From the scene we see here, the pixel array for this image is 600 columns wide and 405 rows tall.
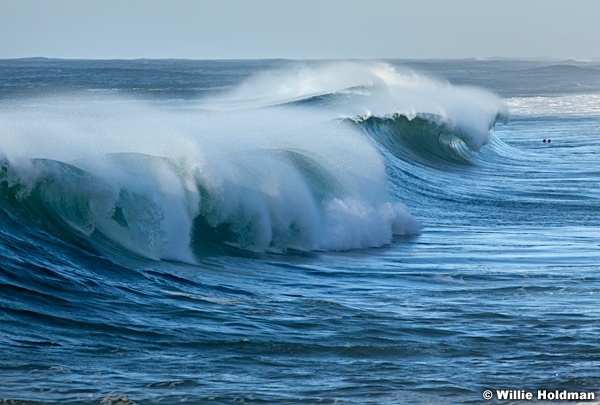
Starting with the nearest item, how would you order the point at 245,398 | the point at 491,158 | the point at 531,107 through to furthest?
the point at 245,398 → the point at 491,158 → the point at 531,107

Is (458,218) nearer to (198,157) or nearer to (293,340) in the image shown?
(198,157)

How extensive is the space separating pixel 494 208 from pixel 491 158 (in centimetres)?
921

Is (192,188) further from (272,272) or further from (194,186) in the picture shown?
(272,272)

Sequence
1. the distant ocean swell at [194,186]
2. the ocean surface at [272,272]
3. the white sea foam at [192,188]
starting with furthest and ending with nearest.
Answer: the white sea foam at [192,188] < the distant ocean swell at [194,186] < the ocean surface at [272,272]

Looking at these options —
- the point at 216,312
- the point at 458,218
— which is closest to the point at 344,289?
the point at 216,312

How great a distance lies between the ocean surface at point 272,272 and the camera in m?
7.43

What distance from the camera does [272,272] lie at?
1148 centimetres

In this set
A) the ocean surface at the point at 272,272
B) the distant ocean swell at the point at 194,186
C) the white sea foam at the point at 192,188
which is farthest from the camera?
the white sea foam at the point at 192,188

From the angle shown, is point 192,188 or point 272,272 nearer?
point 272,272

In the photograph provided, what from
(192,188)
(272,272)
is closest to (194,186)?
(192,188)

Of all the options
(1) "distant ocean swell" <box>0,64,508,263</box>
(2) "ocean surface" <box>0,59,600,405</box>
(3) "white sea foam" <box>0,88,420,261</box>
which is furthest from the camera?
(3) "white sea foam" <box>0,88,420,261</box>

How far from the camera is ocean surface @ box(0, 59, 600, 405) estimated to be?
743 centimetres

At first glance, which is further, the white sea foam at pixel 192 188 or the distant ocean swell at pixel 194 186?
the white sea foam at pixel 192 188

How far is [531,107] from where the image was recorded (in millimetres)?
48094
